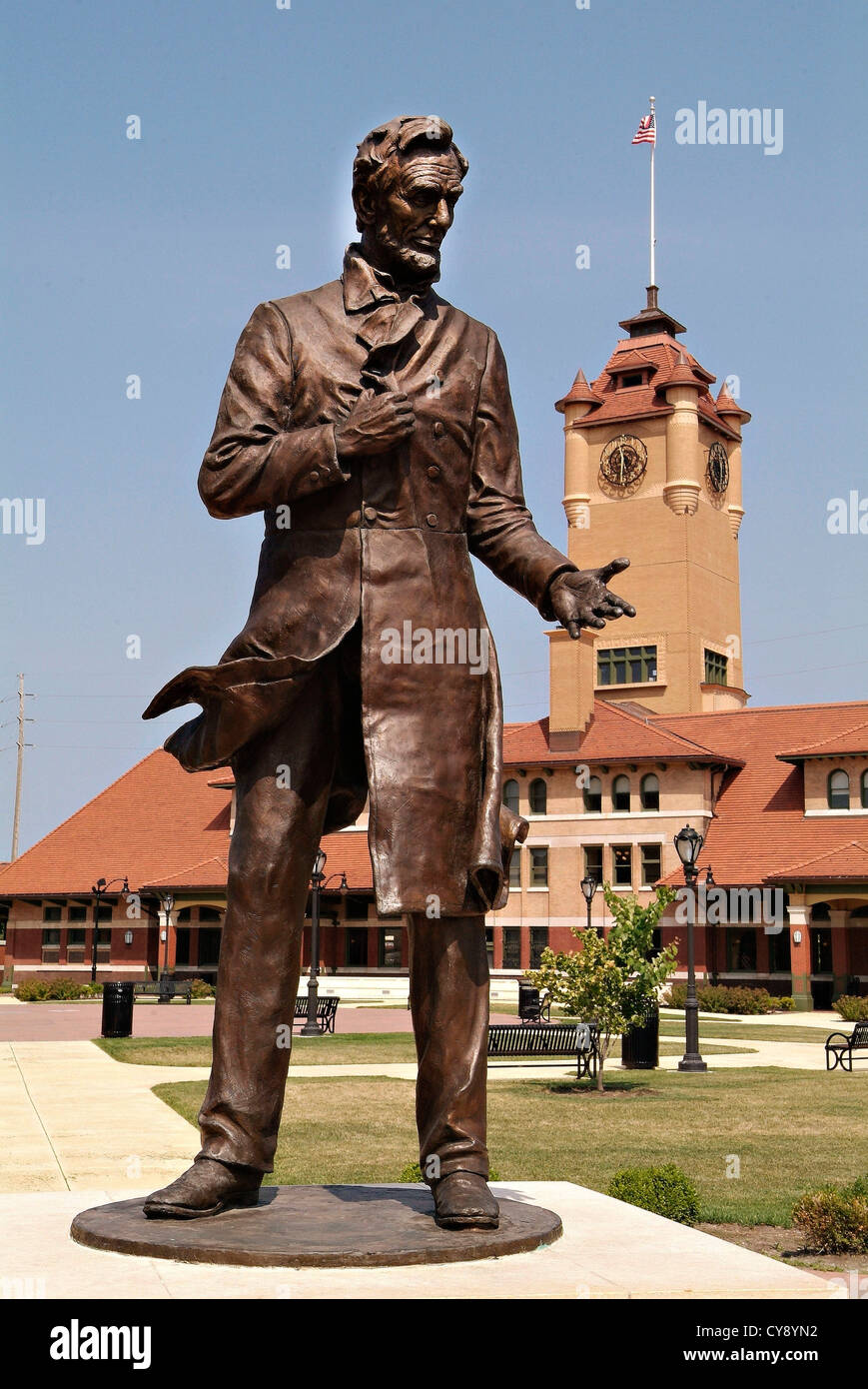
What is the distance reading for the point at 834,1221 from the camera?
924cm

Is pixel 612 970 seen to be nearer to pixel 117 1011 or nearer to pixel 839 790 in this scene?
pixel 117 1011

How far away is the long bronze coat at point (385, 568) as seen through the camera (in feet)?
16.1

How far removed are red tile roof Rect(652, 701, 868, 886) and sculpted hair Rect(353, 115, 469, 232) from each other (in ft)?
132

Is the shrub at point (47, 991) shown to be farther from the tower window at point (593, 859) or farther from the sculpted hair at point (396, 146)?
the sculpted hair at point (396, 146)

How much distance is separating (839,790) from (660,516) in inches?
915

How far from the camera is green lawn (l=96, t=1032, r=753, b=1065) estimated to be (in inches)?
891

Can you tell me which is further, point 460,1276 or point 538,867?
point 538,867

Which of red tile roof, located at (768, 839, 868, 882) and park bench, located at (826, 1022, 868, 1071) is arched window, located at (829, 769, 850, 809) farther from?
park bench, located at (826, 1022, 868, 1071)

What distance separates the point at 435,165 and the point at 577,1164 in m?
9.45

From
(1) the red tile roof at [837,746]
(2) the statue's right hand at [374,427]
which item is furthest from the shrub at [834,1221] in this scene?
(1) the red tile roof at [837,746]

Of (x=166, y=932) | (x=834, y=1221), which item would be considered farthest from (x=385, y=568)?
(x=166, y=932)

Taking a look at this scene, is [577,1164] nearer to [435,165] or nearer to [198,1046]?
[435,165]

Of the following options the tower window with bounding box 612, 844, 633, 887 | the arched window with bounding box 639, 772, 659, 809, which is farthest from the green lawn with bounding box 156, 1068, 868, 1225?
the arched window with bounding box 639, 772, 659, 809

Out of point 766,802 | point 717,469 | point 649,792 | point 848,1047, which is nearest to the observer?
point 848,1047
